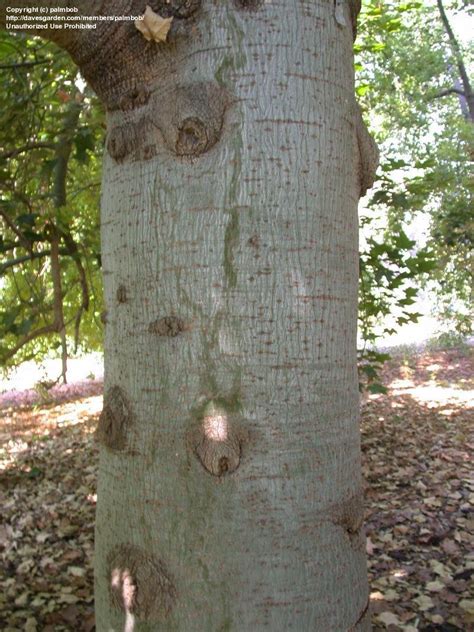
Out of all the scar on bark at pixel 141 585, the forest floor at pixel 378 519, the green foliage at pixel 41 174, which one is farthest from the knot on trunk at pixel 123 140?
the forest floor at pixel 378 519

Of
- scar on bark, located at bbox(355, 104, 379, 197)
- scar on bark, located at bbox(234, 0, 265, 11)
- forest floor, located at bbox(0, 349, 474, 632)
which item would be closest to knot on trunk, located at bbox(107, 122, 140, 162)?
scar on bark, located at bbox(234, 0, 265, 11)

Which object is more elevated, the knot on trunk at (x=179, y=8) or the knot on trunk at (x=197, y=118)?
the knot on trunk at (x=179, y=8)

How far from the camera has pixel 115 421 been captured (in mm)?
1488

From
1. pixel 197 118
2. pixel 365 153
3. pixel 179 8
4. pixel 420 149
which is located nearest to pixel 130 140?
pixel 197 118

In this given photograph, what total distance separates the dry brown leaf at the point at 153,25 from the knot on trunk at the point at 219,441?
824 millimetres

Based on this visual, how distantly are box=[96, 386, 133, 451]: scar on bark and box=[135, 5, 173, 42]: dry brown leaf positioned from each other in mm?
811

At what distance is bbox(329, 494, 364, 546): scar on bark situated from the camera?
1.45 metres

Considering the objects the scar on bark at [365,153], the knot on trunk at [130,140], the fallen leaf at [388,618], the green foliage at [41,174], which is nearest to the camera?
the knot on trunk at [130,140]

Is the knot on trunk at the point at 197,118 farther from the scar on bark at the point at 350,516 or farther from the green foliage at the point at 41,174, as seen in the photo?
the green foliage at the point at 41,174

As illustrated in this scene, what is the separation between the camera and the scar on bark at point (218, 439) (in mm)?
1353

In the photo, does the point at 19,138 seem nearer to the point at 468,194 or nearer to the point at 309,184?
the point at 309,184

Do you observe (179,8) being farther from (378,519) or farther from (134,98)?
(378,519)

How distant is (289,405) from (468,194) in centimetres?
934

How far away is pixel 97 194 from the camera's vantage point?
16.1 feet
